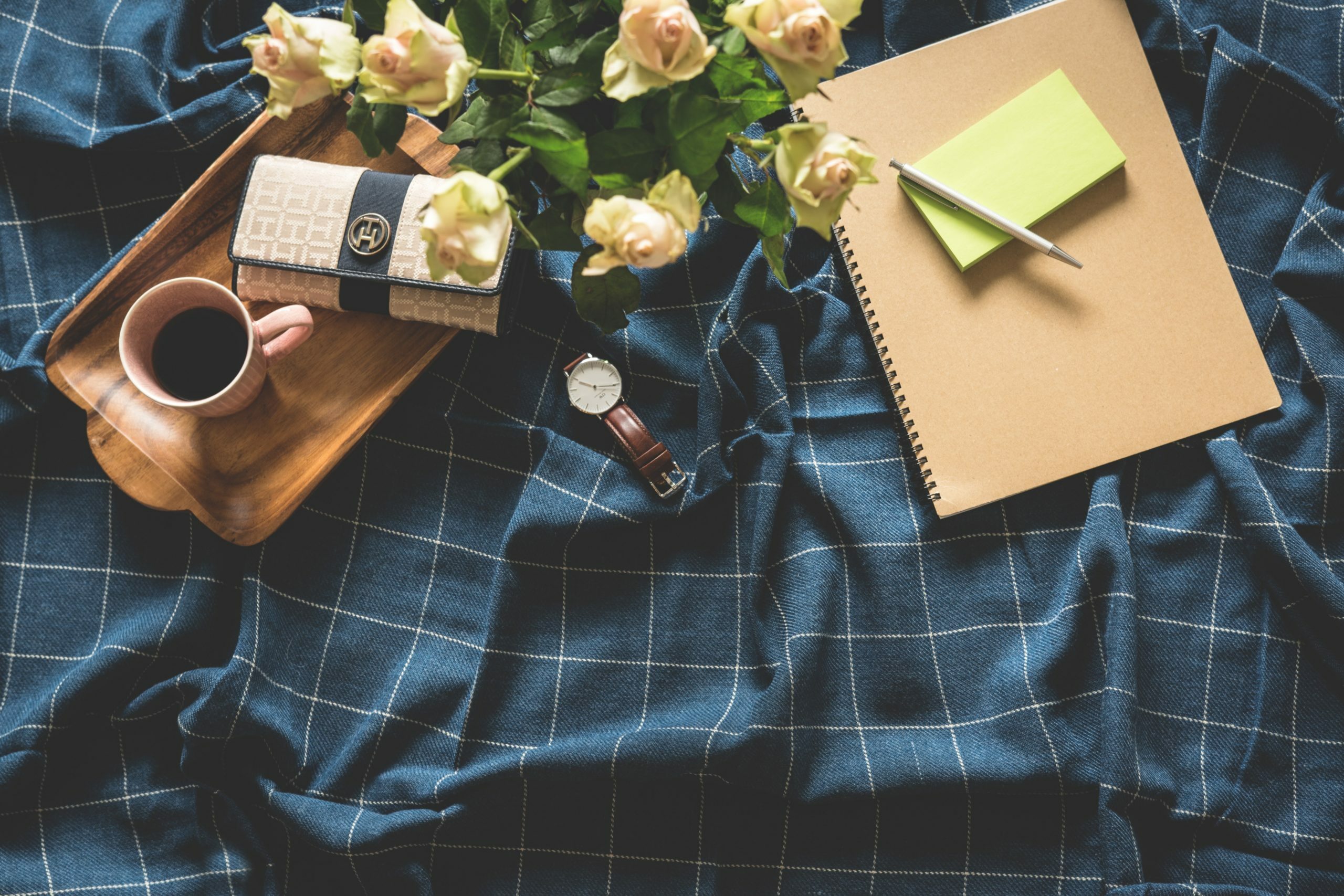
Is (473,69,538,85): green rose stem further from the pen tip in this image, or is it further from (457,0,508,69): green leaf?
the pen tip

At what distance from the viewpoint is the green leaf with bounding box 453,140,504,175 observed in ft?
2.25

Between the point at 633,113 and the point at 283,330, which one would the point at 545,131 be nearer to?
the point at 633,113

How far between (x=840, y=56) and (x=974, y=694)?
2.58ft

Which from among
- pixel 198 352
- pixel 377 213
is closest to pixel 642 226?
pixel 377 213

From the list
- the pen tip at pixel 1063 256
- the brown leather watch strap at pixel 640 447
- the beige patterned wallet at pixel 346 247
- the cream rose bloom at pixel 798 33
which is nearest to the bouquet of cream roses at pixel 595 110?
the cream rose bloom at pixel 798 33

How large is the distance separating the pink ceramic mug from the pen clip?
0.70m

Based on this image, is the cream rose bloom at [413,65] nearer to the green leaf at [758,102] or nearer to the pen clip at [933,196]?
the green leaf at [758,102]

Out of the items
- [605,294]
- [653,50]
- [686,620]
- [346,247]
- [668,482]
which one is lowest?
[686,620]

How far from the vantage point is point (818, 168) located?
58 centimetres

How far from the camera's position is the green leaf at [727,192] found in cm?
72

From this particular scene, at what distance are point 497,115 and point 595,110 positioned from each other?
0.26ft

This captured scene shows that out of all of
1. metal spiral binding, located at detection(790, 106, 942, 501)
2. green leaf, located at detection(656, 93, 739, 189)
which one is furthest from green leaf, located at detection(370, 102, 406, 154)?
metal spiral binding, located at detection(790, 106, 942, 501)

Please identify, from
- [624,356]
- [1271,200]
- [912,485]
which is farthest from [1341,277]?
[624,356]

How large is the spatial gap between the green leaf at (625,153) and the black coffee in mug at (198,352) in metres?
0.48
